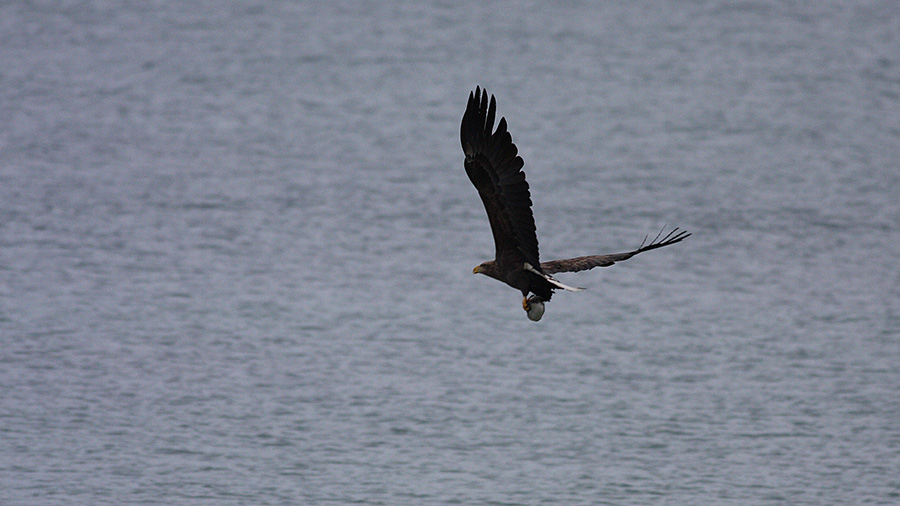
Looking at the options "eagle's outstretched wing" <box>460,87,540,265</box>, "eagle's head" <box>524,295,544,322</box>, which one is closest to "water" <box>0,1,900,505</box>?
"eagle's head" <box>524,295,544,322</box>

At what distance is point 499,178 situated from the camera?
9.41 m

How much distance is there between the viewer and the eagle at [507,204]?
930cm

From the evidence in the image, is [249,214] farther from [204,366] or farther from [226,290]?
[204,366]

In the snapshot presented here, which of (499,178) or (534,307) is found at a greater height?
(499,178)

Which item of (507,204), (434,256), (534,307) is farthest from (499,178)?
(434,256)

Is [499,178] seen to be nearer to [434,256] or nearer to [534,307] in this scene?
[534,307]

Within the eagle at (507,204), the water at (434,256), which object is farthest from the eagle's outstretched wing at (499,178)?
the water at (434,256)

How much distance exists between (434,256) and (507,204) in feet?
23.0

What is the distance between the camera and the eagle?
30.5 ft

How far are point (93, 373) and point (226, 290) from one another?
224 cm

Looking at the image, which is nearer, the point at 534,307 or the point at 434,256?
the point at 534,307

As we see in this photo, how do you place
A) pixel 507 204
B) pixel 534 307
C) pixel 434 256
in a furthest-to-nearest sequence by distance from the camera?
pixel 434 256, pixel 507 204, pixel 534 307

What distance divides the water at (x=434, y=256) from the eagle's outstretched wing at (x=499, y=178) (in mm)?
2745

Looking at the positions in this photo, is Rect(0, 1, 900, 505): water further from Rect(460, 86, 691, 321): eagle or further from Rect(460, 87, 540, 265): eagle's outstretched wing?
Rect(460, 87, 540, 265): eagle's outstretched wing
